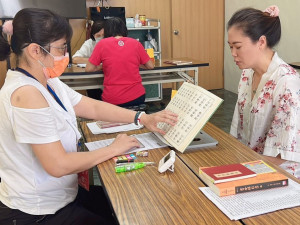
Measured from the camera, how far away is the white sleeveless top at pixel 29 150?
110cm

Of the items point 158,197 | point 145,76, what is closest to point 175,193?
point 158,197

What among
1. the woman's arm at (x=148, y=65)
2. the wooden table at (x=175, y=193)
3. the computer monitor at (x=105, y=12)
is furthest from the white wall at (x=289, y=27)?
the wooden table at (x=175, y=193)

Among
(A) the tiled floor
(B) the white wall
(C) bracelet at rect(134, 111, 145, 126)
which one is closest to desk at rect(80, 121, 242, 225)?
(C) bracelet at rect(134, 111, 145, 126)

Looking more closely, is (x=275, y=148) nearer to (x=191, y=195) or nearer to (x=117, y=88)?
(x=191, y=195)

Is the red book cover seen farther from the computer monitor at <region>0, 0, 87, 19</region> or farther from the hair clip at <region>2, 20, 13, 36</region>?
the computer monitor at <region>0, 0, 87, 19</region>

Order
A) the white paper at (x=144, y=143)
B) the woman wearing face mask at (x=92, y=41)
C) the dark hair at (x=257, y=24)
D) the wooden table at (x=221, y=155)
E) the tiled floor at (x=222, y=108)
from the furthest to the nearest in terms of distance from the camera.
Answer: the tiled floor at (x=222, y=108), the woman wearing face mask at (x=92, y=41), the dark hair at (x=257, y=24), the white paper at (x=144, y=143), the wooden table at (x=221, y=155)

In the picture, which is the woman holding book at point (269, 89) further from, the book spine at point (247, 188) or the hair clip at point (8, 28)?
the hair clip at point (8, 28)

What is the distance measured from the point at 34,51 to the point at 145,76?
8.92 feet

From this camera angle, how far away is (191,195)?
1.00 m

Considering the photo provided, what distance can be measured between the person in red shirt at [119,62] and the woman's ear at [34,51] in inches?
73.2

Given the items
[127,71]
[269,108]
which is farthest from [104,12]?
[269,108]

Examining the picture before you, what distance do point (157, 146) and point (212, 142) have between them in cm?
24

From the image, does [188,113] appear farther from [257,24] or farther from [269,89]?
[257,24]

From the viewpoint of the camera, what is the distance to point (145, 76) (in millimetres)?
3883
